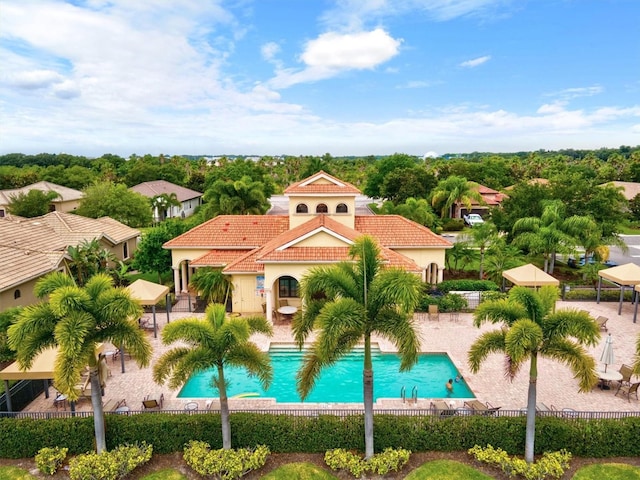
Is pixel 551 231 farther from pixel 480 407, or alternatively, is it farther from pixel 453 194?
pixel 453 194

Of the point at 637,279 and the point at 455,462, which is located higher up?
the point at 637,279

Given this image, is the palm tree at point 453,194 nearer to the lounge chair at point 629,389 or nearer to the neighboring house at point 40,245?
the neighboring house at point 40,245

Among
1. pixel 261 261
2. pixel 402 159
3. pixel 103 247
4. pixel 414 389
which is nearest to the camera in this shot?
pixel 414 389

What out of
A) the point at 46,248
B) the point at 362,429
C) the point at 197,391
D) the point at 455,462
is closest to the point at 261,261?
the point at 197,391

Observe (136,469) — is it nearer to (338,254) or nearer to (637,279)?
(338,254)

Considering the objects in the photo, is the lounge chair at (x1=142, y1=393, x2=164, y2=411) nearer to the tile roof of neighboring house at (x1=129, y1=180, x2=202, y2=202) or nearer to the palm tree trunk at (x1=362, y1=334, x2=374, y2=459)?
the palm tree trunk at (x1=362, y1=334, x2=374, y2=459)

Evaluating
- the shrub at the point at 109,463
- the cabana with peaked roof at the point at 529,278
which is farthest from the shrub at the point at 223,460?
the cabana with peaked roof at the point at 529,278
